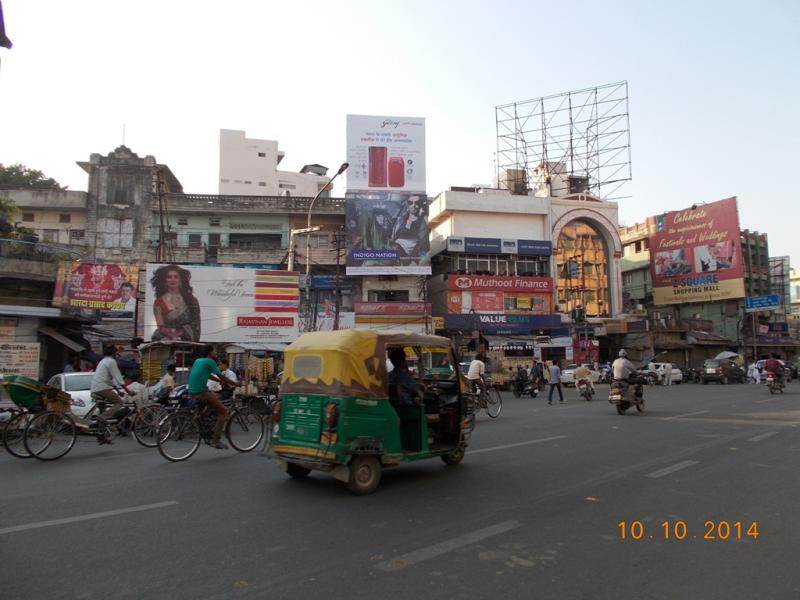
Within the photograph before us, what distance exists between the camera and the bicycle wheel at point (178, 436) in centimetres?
870

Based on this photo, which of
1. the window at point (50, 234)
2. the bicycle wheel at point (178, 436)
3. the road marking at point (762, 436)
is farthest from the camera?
the window at point (50, 234)

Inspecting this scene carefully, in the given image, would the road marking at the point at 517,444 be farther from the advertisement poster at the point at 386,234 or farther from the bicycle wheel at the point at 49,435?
the advertisement poster at the point at 386,234

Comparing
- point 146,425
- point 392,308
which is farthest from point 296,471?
point 392,308

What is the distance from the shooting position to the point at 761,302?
42750mm

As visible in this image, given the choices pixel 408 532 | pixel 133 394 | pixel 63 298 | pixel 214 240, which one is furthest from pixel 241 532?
pixel 214 240

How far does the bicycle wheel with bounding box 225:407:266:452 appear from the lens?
31.0ft

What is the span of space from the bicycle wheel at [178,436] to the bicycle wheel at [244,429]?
1.83 feet

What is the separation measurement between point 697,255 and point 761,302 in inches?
238

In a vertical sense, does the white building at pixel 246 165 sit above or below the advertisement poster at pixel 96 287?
above

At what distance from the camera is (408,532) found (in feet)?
16.3

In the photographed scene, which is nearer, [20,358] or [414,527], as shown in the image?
[414,527]

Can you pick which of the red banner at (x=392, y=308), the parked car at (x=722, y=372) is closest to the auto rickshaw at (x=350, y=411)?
the red banner at (x=392, y=308)
